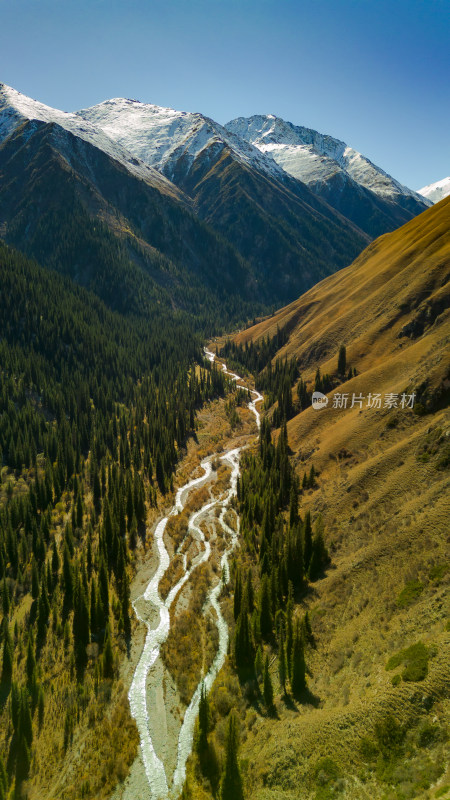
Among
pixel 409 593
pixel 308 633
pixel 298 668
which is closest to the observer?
pixel 298 668

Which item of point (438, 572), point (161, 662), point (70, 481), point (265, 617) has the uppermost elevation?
point (438, 572)

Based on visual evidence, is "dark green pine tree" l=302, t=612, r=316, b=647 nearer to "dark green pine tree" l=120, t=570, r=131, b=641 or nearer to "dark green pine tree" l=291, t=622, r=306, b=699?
"dark green pine tree" l=291, t=622, r=306, b=699

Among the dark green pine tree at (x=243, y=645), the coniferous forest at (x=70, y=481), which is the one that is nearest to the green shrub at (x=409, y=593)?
the dark green pine tree at (x=243, y=645)

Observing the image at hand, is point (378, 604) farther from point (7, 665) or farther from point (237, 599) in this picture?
point (7, 665)

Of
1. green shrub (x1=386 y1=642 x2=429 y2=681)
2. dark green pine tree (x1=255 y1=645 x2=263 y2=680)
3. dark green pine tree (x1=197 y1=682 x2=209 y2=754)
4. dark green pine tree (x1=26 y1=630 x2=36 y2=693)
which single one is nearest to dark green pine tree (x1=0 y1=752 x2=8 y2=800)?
dark green pine tree (x1=26 y1=630 x2=36 y2=693)

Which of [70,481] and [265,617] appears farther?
[70,481]

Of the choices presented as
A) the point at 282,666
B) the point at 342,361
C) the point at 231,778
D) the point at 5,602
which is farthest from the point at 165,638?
the point at 342,361

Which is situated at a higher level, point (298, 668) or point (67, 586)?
point (298, 668)

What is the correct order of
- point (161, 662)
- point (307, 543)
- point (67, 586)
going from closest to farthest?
point (161, 662), point (307, 543), point (67, 586)
